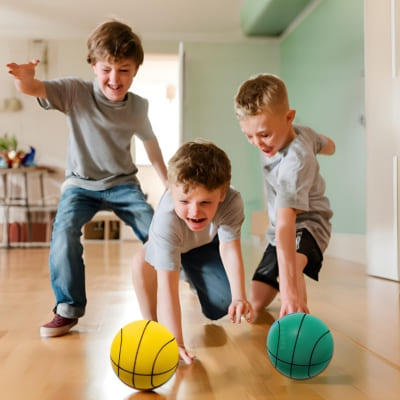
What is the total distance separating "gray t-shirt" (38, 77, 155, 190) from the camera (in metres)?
1.78

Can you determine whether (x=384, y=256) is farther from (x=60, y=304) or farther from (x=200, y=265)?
(x=60, y=304)

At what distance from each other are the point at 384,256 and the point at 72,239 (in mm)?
1925

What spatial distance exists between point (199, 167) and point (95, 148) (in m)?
0.67

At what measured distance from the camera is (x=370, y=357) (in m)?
1.32

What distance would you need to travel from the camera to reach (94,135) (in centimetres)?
180

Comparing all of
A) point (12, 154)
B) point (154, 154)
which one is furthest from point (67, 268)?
point (12, 154)

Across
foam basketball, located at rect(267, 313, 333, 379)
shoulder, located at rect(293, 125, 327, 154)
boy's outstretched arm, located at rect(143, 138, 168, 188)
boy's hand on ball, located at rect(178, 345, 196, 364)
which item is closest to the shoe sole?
boy's hand on ball, located at rect(178, 345, 196, 364)

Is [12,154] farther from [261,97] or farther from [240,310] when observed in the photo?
[240,310]

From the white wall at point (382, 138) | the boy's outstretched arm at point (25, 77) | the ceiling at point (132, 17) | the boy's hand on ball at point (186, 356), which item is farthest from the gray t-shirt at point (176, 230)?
the ceiling at point (132, 17)

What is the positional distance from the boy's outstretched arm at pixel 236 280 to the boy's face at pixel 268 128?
1.17 ft

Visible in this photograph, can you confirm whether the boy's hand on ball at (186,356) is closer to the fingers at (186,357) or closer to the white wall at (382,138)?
the fingers at (186,357)

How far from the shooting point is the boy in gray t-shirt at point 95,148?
1.66m

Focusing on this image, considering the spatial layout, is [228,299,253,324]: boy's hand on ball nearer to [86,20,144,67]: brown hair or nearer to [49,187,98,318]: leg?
[49,187,98,318]: leg

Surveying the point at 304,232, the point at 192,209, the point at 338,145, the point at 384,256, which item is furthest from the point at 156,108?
the point at 192,209
